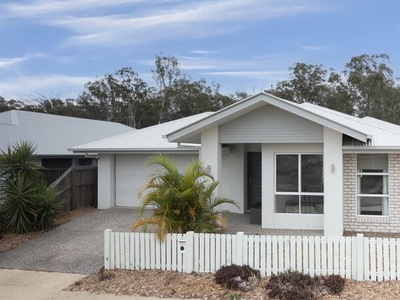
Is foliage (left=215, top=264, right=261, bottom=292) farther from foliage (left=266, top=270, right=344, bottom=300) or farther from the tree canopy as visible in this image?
the tree canopy

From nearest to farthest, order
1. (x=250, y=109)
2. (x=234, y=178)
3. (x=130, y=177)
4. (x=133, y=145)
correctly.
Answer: (x=250, y=109) → (x=234, y=178) → (x=133, y=145) → (x=130, y=177)

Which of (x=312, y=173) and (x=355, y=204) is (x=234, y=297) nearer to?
(x=312, y=173)

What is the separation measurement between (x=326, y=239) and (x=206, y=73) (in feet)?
141

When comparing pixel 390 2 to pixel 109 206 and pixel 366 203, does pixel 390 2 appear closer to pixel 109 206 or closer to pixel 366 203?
pixel 366 203

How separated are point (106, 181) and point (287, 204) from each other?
7.71 m

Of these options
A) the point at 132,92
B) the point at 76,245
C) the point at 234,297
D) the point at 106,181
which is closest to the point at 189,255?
the point at 234,297

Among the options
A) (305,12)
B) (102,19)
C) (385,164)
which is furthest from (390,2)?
(102,19)

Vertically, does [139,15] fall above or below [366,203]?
above

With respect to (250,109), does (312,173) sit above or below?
below

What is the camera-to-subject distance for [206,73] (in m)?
49.7

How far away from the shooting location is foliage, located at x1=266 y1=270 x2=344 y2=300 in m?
7.03

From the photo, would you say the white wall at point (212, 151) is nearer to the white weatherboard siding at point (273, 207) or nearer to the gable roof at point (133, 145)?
the white weatherboard siding at point (273, 207)

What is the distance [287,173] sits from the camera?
12789 millimetres

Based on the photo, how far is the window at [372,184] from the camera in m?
12.6
